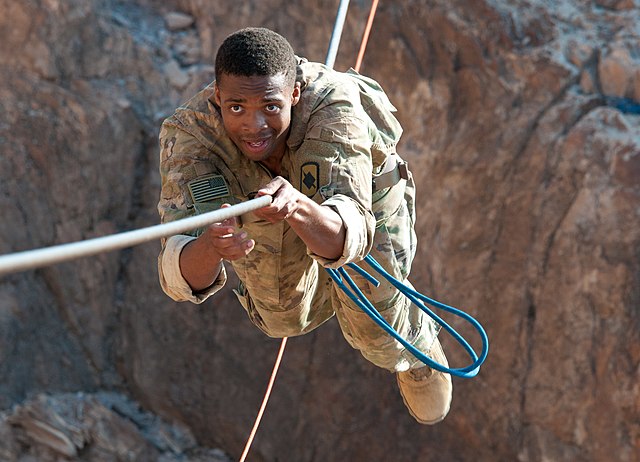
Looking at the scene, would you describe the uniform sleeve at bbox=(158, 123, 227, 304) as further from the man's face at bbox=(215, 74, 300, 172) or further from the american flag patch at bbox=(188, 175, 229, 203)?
the man's face at bbox=(215, 74, 300, 172)

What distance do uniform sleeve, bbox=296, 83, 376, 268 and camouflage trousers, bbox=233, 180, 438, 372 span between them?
556 millimetres

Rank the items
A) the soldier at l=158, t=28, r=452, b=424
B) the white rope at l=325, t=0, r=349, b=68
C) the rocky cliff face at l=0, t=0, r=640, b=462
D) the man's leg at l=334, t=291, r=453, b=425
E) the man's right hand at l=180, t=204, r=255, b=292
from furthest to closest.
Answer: the rocky cliff face at l=0, t=0, r=640, b=462, the white rope at l=325, t=0, r=349, b=68, the man's leg at l=334, t=291, r=453, b=425, the soldier at l=158, t=28, r=452, b=424, the man's right hand at l=180, t=204, r=255, b=292

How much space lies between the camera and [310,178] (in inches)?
120

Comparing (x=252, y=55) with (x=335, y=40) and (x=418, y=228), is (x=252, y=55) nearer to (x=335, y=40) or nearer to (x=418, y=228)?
(x=335, y=40)

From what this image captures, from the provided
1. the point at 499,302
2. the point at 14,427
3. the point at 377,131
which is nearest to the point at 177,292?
the point at 377,131

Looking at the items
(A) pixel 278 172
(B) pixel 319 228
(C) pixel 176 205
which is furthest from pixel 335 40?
(B) pixel 319 228

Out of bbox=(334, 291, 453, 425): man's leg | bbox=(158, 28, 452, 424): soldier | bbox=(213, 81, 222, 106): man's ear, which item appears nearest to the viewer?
bbox=(158, 28, 452, 424): soldier

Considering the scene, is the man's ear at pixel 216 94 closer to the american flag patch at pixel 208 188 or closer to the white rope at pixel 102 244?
the american flag patch at pixel 208 188

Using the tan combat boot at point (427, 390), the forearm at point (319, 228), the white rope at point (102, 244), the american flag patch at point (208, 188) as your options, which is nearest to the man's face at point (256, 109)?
the american flag patch at point (208, 188)

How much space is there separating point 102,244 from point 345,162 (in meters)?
1.11

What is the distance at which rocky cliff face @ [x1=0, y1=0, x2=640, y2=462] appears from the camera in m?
6.28

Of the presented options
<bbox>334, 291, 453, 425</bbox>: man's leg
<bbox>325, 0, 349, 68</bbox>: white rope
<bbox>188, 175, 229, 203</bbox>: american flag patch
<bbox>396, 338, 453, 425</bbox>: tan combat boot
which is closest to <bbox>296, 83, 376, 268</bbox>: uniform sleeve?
<bbox>188, 175, 229, 203</bbox>: american flag patch

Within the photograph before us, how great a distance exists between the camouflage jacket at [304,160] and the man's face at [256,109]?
2.7 inches

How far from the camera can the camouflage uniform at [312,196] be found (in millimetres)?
3006
